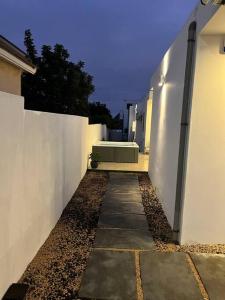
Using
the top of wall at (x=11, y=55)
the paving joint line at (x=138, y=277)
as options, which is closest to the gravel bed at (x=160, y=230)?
the paving joint line at (x=138, y=277)

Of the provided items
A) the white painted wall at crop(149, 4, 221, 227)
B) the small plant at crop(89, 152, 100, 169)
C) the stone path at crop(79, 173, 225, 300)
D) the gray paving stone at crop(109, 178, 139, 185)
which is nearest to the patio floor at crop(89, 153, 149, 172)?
the small plant at crop(89, 152, 100, 169)

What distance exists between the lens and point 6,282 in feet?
8.43

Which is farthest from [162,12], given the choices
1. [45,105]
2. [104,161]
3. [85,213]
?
[85,213]

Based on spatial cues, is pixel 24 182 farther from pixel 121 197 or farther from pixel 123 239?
pixel 121 197

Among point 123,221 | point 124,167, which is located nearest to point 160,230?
point 123,221

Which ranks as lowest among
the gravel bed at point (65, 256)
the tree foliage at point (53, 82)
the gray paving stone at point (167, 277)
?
the gravel bed at point (65, 256)

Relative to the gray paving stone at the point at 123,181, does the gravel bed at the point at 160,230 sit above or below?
below

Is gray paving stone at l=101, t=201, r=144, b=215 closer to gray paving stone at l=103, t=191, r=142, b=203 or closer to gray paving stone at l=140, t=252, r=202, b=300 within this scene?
gray paving stone at l=103, t=191, r=142, b=203

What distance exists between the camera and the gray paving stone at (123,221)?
462cm

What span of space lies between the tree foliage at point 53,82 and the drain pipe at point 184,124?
14.6 metres

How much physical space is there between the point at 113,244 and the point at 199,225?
A: 1.27 meters

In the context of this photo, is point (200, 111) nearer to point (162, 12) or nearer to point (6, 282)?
point (6, 282)

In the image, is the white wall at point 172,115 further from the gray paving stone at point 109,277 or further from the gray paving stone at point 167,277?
the gray paving stone at point 109,277

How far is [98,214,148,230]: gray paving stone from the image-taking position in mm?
4622
